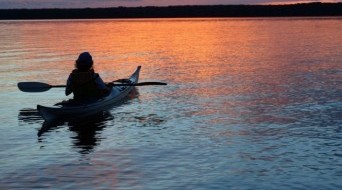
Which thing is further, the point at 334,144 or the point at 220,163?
the point at 334,144

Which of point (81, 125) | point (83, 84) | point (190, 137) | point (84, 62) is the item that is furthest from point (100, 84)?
point (190, 137)

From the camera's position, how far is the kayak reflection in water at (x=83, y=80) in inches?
682

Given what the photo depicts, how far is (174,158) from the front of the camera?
12617 millimetres

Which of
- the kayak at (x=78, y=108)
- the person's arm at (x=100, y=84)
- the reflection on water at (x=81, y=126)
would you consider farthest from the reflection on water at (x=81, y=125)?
the person's arm at (x=100, y=84)

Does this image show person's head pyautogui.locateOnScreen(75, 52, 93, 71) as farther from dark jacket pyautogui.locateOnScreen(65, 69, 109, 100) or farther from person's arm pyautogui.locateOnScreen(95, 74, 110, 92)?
person's arm pyautogui.locateOnScreen(95, 74, 110, 92)

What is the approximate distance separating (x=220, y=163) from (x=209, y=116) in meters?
5.86

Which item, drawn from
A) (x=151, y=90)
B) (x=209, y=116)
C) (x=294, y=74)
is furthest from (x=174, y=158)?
(x=294, y=74)

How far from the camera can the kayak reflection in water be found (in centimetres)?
1731

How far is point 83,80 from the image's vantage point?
17.4 m

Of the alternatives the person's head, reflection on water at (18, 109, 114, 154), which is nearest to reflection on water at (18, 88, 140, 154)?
reflection on water at (18, 109, 114, 154)

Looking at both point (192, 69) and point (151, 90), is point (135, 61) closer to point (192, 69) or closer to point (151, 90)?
point (192, 69)

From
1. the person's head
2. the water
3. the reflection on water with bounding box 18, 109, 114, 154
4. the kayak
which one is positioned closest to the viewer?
the water

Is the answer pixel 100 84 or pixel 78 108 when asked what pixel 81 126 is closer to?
pixel 78 108

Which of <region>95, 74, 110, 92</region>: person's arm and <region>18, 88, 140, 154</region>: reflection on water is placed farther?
<region>95, 74, 110, 92</region>: person's arm
